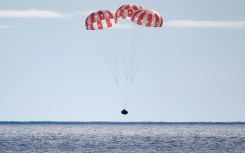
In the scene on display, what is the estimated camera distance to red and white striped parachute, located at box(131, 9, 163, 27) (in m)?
43.2

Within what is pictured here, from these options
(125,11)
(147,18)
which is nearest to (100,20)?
(125,11)

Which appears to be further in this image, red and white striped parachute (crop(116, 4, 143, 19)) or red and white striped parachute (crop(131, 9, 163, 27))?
red and white striped parachute (crop(116, 4, 143, 19))

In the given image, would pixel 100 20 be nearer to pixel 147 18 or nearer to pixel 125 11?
pixel 125 11

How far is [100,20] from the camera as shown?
45.0 meters

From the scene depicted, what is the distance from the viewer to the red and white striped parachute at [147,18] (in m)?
43.2

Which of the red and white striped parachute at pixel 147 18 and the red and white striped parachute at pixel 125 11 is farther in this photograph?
the red and white striped parachute at pixel 125 11

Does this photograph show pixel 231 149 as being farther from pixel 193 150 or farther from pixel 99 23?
pixel 99 23

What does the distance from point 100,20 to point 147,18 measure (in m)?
3.61

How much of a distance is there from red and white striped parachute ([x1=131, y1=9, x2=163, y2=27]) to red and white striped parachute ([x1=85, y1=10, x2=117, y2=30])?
7.43 ft

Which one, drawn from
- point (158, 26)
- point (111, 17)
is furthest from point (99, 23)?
point (158, 26)

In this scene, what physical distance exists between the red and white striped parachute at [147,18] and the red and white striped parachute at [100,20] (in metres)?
2.27

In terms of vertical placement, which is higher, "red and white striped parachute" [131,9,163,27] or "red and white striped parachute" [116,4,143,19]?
"red and white striped parachute" [116,4,143,19]

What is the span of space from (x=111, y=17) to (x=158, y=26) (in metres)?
3.39

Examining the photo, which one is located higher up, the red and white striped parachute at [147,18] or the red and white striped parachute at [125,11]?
the red and white striped parachute at [125,11]
